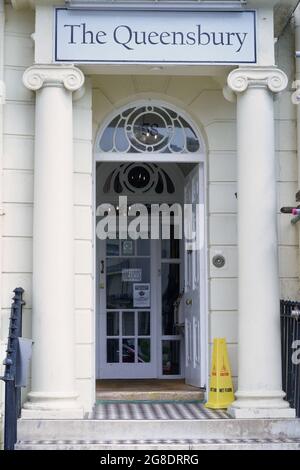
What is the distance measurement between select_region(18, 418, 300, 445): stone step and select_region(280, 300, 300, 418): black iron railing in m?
0.46

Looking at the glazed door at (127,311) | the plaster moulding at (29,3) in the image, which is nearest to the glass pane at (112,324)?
the glazed door at (127,311)

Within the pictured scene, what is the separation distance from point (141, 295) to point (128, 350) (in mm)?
701

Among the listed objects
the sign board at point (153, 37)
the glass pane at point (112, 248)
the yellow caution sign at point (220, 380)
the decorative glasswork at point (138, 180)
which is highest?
the sign board at point (153, 37)

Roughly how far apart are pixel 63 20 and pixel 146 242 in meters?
3.48

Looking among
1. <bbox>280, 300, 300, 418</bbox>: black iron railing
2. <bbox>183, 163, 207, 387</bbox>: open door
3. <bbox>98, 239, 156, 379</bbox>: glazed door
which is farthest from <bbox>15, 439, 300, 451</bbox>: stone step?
<bbox>98, 239, 156, 379</bbox>: glazed door

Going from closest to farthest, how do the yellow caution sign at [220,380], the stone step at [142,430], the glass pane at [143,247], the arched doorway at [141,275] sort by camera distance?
the stone step at [142,430]
the yellow caution sign at [220,380]
the arched doorway at [141,275]
the glass pane at [143,247]

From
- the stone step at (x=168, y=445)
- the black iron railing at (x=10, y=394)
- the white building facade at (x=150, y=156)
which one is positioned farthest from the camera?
the white building facade at (x=150, y=156)

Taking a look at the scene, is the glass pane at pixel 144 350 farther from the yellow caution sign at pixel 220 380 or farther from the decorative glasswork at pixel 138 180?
the yellow caution sign at pixel 220 380

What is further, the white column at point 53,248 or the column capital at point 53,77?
the column capital at point 53,77

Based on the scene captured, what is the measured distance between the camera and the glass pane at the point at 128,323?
9992 millimetres

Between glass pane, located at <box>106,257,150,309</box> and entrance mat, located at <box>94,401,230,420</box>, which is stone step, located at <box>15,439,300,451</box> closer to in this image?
entrance mat, located at <box>94,401,230,420</box>

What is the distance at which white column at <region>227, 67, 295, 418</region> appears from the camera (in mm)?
7332

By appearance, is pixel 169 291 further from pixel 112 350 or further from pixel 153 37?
pixel 153 37
